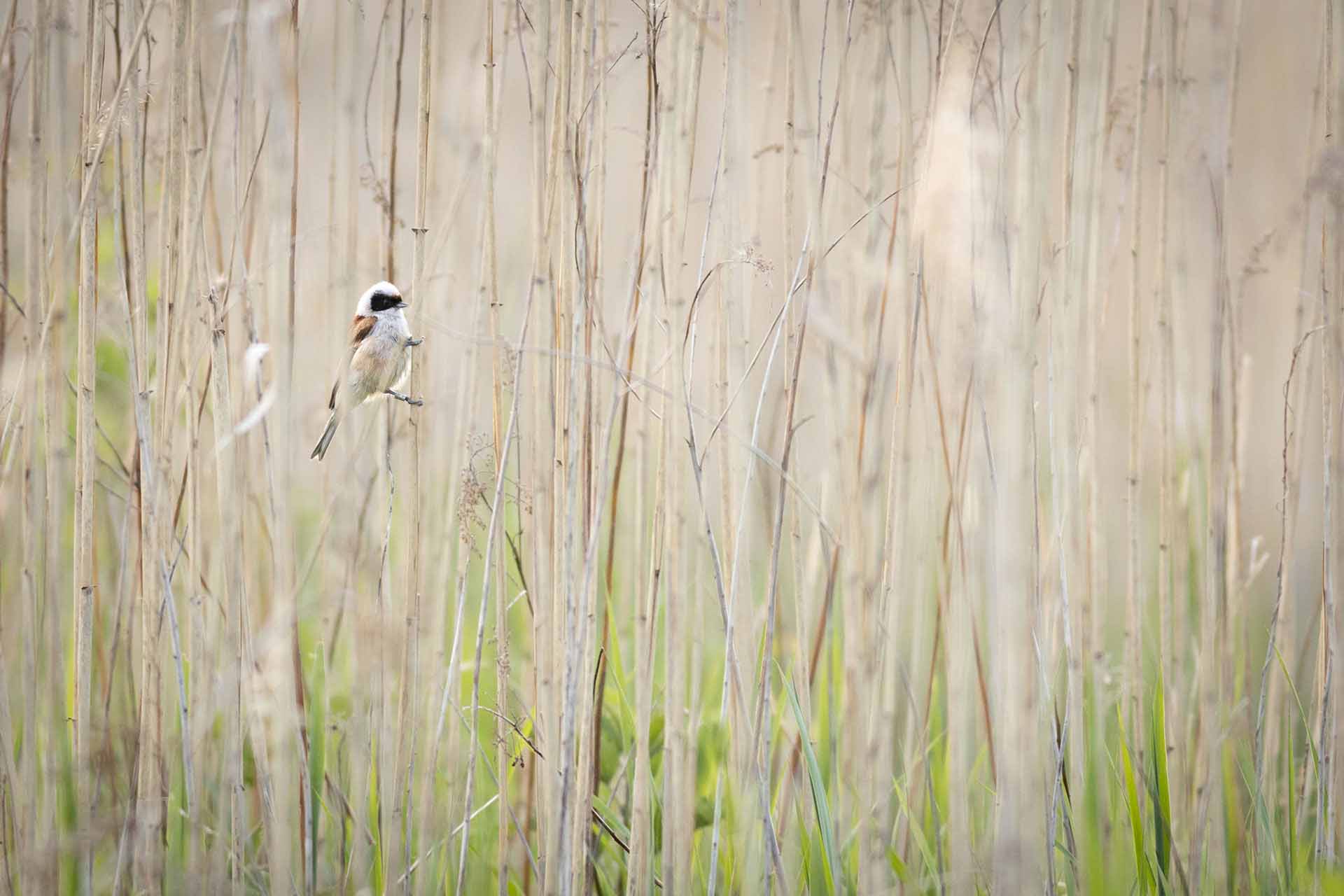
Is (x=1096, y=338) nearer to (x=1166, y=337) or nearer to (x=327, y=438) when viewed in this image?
(x=1166, y=337)

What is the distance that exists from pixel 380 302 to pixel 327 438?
0.28 m

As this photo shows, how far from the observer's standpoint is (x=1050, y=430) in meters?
1.46

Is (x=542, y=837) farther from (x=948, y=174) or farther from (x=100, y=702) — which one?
(x=948, y=174)

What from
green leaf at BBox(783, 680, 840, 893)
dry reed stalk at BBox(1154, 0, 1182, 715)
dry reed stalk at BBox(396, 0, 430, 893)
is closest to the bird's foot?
dry reed stalk at BBox(396, 0, 430, 893)

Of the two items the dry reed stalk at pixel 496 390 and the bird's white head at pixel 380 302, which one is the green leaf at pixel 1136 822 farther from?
the bird's white head at pixel 380 302

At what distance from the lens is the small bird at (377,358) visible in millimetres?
1716

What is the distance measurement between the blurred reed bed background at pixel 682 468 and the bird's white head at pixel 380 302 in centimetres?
7

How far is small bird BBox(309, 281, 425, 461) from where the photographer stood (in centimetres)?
172

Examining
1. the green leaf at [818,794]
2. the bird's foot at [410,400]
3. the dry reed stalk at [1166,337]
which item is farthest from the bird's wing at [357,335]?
the dry reed stalk at [1166,337]

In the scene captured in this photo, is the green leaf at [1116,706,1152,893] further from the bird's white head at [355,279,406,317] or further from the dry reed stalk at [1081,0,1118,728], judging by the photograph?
the bird's white head at [355,279,406,317]

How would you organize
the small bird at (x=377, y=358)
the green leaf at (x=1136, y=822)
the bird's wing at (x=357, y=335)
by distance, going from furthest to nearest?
the bird's wing at (x=357, y=335), the small bird at (x=377, y=358), the green leaf at (x=1136, y=822)

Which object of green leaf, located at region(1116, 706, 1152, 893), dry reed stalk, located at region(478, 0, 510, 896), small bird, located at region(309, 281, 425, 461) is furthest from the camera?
small bird, located at region(309, 281, 425, 461)

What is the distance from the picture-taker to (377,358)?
1754 mm

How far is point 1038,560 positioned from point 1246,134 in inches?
59.7
